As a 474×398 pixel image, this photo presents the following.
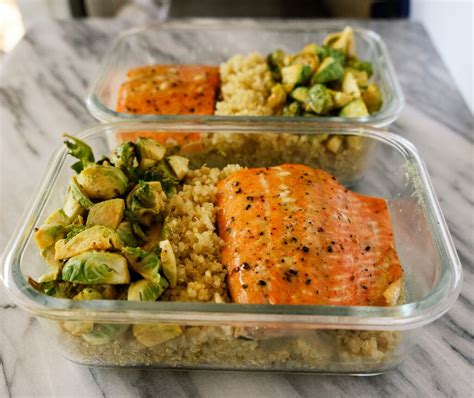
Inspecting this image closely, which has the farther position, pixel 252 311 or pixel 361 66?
pixel 361 66

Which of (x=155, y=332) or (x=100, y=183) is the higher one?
(x=100, y=183)

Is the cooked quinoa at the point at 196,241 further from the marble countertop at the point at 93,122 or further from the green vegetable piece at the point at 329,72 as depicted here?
the green vegetable piece at the point at 329,72

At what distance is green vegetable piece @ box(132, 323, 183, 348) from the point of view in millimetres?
915

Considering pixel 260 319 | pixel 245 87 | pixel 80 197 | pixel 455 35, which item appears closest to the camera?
pixel 260 319

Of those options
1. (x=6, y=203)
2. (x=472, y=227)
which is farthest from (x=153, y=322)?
(x=472, y=227)

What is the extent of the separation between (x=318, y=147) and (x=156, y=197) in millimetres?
470

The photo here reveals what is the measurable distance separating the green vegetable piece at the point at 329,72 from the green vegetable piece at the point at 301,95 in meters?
0.05

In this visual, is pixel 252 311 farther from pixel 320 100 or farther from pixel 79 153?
pixel 320 100

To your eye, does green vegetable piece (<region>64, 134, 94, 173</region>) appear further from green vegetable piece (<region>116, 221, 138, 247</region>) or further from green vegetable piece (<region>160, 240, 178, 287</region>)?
green vegetable piece (<region>160, 240, 178, 287</region>)

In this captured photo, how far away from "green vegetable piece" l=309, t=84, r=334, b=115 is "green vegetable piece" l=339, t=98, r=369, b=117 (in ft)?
0.13

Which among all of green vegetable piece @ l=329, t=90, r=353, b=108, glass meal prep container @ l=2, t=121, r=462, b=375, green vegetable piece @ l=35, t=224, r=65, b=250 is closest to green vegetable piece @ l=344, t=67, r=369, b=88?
green vegetable piece @ l=329, t=90, r=353, b=108

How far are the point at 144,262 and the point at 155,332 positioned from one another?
121mm

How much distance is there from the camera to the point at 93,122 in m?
1.75

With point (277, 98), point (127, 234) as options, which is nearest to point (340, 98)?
point (277, 98)
